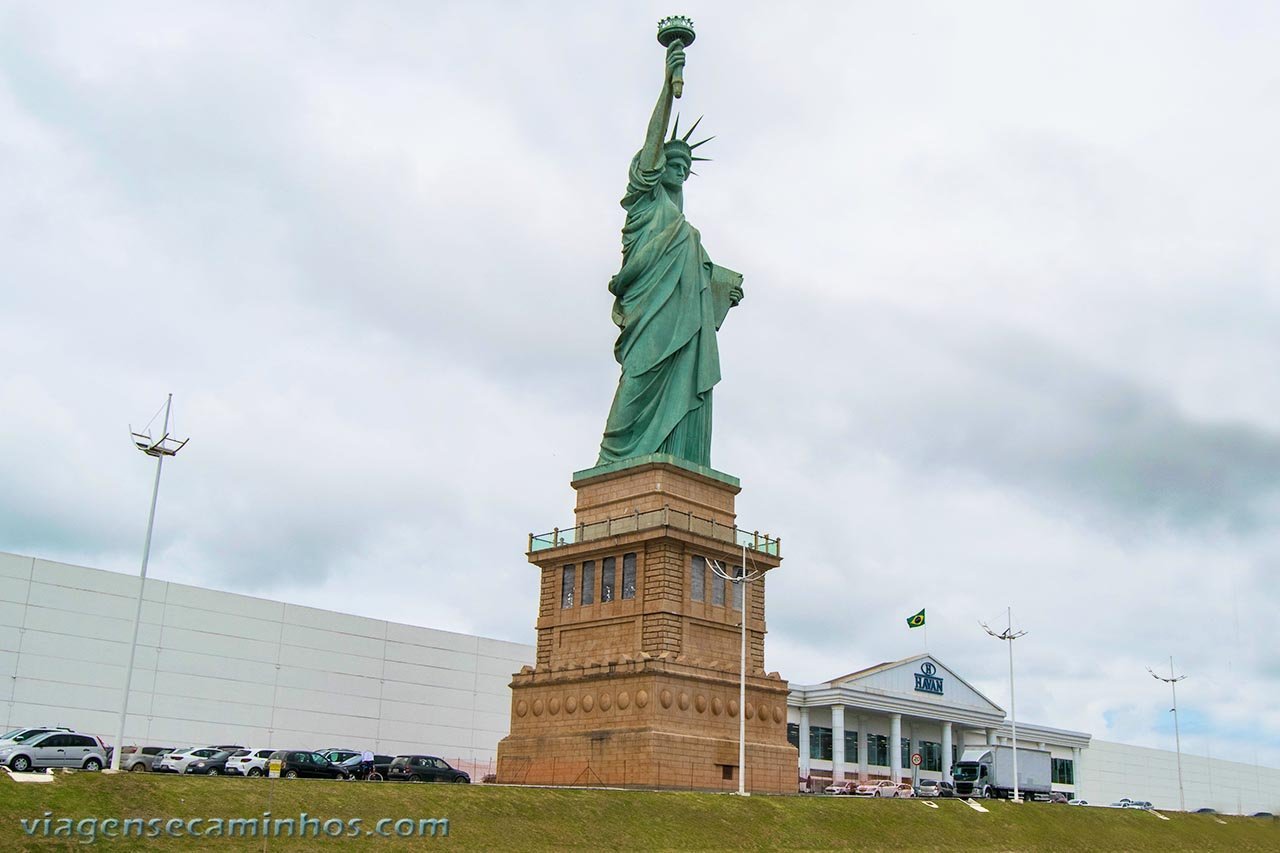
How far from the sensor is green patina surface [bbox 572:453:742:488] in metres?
60.8

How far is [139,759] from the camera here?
1953 inches

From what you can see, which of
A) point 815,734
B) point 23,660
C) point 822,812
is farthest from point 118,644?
point 815,734

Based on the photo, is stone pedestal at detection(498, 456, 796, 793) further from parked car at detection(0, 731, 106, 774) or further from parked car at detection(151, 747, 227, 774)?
parked car at detection(0, 731, 106, 774)

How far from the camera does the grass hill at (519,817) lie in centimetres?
3173

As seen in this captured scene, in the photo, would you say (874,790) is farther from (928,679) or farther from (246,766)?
(246,766)

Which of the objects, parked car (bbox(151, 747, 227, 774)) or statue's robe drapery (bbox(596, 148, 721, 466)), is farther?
statue's robe drapery (bbox(596, 148, 721, 466))

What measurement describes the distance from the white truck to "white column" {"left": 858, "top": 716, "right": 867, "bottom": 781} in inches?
453

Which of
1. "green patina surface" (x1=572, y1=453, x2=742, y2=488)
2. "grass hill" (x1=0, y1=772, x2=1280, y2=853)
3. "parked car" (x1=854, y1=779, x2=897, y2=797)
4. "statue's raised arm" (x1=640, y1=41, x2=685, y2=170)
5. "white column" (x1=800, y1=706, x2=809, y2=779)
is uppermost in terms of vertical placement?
"statue's raised arm" (x1=640, y1=41, x2=685, y2=170)

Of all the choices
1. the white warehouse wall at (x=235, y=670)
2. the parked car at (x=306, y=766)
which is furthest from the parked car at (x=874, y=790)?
the parked car at (x=306, y=766)

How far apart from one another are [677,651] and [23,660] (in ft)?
98.7

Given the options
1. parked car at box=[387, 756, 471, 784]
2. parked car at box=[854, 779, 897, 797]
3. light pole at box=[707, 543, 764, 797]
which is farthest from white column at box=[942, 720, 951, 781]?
parked car at box=[387, 756, 471, 784]

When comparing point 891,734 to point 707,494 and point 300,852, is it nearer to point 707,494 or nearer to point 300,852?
point 707,494

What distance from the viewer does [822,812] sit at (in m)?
48.1

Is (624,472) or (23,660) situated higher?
(624,472)
